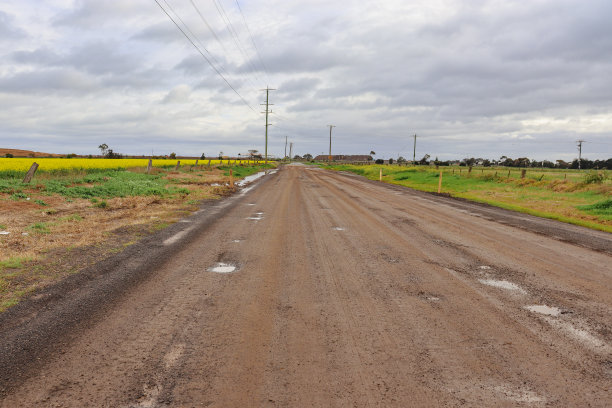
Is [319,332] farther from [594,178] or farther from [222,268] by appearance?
[594,178]

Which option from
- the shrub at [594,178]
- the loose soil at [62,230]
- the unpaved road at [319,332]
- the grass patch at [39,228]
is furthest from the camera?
the shrub at [594,178]

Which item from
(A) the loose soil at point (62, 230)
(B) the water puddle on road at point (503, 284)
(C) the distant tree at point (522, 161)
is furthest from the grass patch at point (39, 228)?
(C) the distant tree at point (522, 161)

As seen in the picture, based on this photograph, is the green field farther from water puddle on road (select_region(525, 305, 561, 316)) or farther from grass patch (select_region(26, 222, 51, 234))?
grass patch (select_region(26, 222, 51, 234))

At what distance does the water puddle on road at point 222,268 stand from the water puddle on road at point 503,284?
12.9 feet

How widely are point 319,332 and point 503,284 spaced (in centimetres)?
327

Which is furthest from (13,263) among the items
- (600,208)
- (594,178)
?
(594,178)

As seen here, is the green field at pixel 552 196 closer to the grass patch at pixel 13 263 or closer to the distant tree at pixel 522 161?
the grass patch at pixel 13 263

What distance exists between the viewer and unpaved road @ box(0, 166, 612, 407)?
282cm

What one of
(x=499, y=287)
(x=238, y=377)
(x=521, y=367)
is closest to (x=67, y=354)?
(x=238, y=377)

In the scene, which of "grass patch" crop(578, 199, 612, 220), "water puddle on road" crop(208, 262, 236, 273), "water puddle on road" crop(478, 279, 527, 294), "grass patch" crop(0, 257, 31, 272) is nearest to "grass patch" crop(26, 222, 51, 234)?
"grass patch" crop(0, 257, 31, 272)

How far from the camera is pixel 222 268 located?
5.98 meters

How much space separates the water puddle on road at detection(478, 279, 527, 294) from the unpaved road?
0.03 m

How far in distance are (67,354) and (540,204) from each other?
18979mm

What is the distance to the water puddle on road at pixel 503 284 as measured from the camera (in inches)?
205
